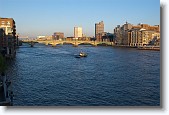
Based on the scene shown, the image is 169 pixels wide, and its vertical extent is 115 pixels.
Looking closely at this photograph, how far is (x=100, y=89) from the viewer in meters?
5.37

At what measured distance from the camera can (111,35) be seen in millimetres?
32562

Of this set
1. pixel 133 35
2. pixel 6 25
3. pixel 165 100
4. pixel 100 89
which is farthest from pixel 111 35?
pixel 165 100

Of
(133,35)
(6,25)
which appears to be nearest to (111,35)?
(133,35)

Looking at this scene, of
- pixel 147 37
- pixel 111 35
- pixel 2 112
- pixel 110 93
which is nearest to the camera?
pixel 2 112

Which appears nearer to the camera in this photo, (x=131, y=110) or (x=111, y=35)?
(x=131, y=110)

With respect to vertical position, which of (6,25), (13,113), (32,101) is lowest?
(32,101)

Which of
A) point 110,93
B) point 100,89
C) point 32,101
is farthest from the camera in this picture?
point 100,89

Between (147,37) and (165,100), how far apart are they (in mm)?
23816

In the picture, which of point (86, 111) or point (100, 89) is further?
point (100, 89)

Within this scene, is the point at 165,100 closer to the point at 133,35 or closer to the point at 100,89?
the point at 100,89

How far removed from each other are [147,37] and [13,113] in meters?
24.1

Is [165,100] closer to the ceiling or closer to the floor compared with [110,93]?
closer to the ceiling

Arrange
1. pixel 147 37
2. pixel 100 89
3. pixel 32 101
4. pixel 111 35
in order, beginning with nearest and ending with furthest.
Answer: pixel 32 101 → pixel 100 89 → pixel 147 37 → pixel 111 35

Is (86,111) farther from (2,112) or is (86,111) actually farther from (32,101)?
(32,101)
